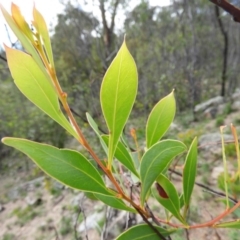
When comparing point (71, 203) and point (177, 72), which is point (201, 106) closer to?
point (177, 72)

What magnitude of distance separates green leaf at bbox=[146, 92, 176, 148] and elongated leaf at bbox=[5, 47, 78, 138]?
0.10m

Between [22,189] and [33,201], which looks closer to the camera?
[33,201]

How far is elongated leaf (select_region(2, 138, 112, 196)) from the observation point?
228 mm

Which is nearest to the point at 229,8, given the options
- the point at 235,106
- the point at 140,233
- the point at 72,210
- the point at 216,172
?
the point at 140,233

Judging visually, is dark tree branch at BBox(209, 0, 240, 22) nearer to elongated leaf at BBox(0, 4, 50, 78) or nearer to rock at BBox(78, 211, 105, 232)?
elongated leaf at BBox(0, 4, 50, 78)

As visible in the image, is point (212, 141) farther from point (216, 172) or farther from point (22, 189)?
point (22, 189)

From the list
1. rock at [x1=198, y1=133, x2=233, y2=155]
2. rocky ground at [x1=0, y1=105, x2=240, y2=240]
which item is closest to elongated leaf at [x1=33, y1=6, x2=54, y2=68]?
rocky ground at [x1=0, y1=105, x2=240, y2=240]

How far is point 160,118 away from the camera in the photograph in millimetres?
319

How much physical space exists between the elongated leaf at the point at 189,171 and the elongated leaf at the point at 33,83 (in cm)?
13

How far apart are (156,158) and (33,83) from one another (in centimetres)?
14

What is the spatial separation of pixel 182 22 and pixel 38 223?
4.74 m

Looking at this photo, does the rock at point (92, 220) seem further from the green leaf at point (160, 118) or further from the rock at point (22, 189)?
the green leaf at point (160, 118)

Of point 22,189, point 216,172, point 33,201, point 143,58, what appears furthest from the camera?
point 143,58

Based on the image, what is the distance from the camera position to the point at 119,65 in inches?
8.9
